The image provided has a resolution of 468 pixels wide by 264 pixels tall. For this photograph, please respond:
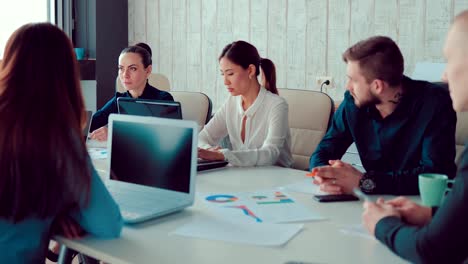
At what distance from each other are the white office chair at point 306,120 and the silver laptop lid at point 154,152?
1246mm

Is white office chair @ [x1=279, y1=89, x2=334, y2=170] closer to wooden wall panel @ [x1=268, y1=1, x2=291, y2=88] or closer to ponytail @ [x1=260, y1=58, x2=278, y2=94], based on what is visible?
ponytail @ [x1=260, y1=58, x2=278, y2=94]

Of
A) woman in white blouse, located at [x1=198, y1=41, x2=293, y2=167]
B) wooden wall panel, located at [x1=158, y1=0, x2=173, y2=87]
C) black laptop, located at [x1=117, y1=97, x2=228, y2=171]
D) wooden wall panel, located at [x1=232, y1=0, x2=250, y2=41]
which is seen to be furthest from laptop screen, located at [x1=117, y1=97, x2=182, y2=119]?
wooden wall panel, located at [x1=158, y1=0, x2=173, y2=87]

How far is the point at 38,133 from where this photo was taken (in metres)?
1.25

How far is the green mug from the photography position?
5.24ft

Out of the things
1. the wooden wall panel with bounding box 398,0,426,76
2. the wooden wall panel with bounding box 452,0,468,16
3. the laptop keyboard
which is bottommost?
the laptop keyboard

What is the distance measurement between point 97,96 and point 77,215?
3.64m

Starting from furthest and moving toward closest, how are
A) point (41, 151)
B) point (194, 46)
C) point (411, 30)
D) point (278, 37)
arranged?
point (194, 46) → point (278, 37) → point (411, 30) → point (41, 151)

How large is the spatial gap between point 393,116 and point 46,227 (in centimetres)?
130

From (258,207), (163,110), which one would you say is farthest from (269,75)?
(258,207)

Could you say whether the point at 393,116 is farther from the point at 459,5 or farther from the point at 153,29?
the point at 153,29

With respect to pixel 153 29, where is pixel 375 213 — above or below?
below

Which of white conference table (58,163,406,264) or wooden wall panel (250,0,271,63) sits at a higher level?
wooden wall panel (250,0,271,63)

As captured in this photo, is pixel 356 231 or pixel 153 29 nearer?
pixel 356 231

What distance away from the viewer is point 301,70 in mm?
3986
